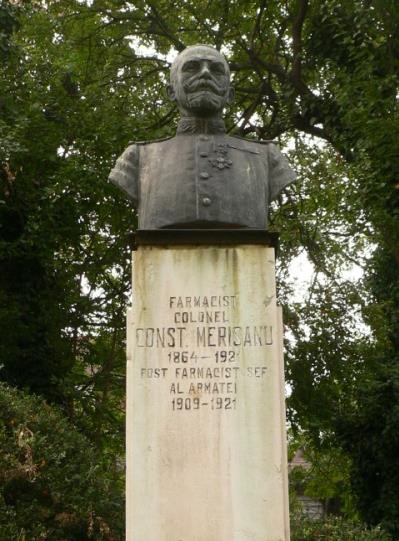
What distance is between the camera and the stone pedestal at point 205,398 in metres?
5.98

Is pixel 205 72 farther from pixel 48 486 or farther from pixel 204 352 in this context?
pixel 48 486

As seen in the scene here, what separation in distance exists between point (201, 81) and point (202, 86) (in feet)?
0.11

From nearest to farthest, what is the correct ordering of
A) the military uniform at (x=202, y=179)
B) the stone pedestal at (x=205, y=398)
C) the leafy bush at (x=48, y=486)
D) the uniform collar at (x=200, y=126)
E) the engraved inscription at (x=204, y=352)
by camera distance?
the stone pedestal at (x=205, y=398) < the engraved inscription at (x=204, y=352) < the military uniform at (x=202, y=179) < the uniform collar at (x=200, y=126) < the leafy bush at (x=48, y=486)

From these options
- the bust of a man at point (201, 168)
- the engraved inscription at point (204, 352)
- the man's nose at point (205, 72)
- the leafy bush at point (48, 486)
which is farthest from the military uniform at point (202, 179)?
the leafy bush at point (48, 486)

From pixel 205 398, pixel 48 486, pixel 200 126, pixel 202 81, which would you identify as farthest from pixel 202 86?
pixel 48 486

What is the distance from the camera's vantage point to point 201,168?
663cm


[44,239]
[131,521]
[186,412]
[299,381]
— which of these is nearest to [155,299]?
[186,412]

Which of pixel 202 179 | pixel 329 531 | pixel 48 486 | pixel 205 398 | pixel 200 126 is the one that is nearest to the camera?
pixel 205 398

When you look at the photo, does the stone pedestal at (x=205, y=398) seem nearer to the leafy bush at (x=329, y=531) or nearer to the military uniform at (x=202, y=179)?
the military uniform at (x=202, y=179)

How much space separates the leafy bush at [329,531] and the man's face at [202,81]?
496 cm

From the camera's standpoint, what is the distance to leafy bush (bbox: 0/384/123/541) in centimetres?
860

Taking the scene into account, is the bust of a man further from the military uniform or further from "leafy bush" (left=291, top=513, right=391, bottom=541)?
"leafy bush" (left=291, top=513, right=391, bottom=541)

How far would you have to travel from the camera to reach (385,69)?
40.1 feet

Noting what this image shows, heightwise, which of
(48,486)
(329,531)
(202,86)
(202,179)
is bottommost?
(329,531)
